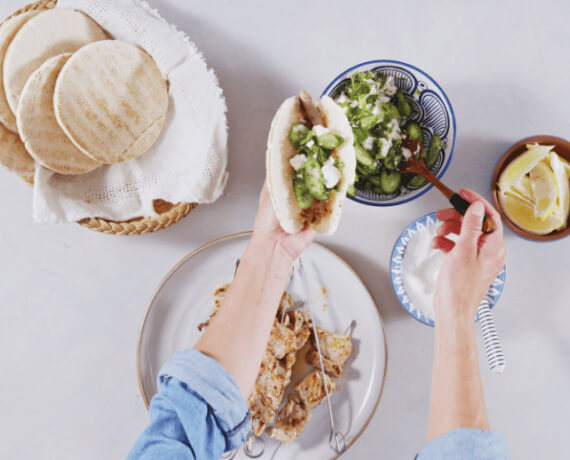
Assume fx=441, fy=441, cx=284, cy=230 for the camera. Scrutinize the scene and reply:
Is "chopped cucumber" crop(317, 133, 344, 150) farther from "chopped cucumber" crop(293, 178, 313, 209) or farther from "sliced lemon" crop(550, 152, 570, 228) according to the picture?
"sliced lemon" crop(550, 152, 570, 228)

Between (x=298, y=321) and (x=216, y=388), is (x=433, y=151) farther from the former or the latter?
(x=216, y=388)

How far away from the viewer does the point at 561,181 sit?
1.06 meters

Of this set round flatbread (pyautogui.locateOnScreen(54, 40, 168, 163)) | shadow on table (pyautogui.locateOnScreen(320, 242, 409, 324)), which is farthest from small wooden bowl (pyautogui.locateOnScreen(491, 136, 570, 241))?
round flatbread (pyautogui.locateOnScreen(54, 40, 168, 163))

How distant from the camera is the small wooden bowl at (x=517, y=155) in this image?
1.10 meters

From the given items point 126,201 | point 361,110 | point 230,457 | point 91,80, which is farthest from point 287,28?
point 230,457

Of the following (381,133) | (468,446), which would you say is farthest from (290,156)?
(468,446)

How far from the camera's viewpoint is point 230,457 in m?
1.19

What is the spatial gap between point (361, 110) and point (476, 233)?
38cm

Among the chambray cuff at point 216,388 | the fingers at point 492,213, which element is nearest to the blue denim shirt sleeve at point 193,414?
the chambray cuff at point 216,388

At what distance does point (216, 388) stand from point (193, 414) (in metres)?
0.07

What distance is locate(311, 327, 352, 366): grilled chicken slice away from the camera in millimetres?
1186

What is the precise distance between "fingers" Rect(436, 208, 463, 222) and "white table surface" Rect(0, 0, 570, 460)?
0.33ft

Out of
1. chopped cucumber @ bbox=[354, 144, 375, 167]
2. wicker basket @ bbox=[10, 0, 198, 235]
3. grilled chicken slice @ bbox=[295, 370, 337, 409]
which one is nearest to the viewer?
chopped cucumber @ bbox=[354, 144, 375, 167]

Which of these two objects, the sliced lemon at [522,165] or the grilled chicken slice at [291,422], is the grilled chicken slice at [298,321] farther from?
the sliced lemon at [522,165]
